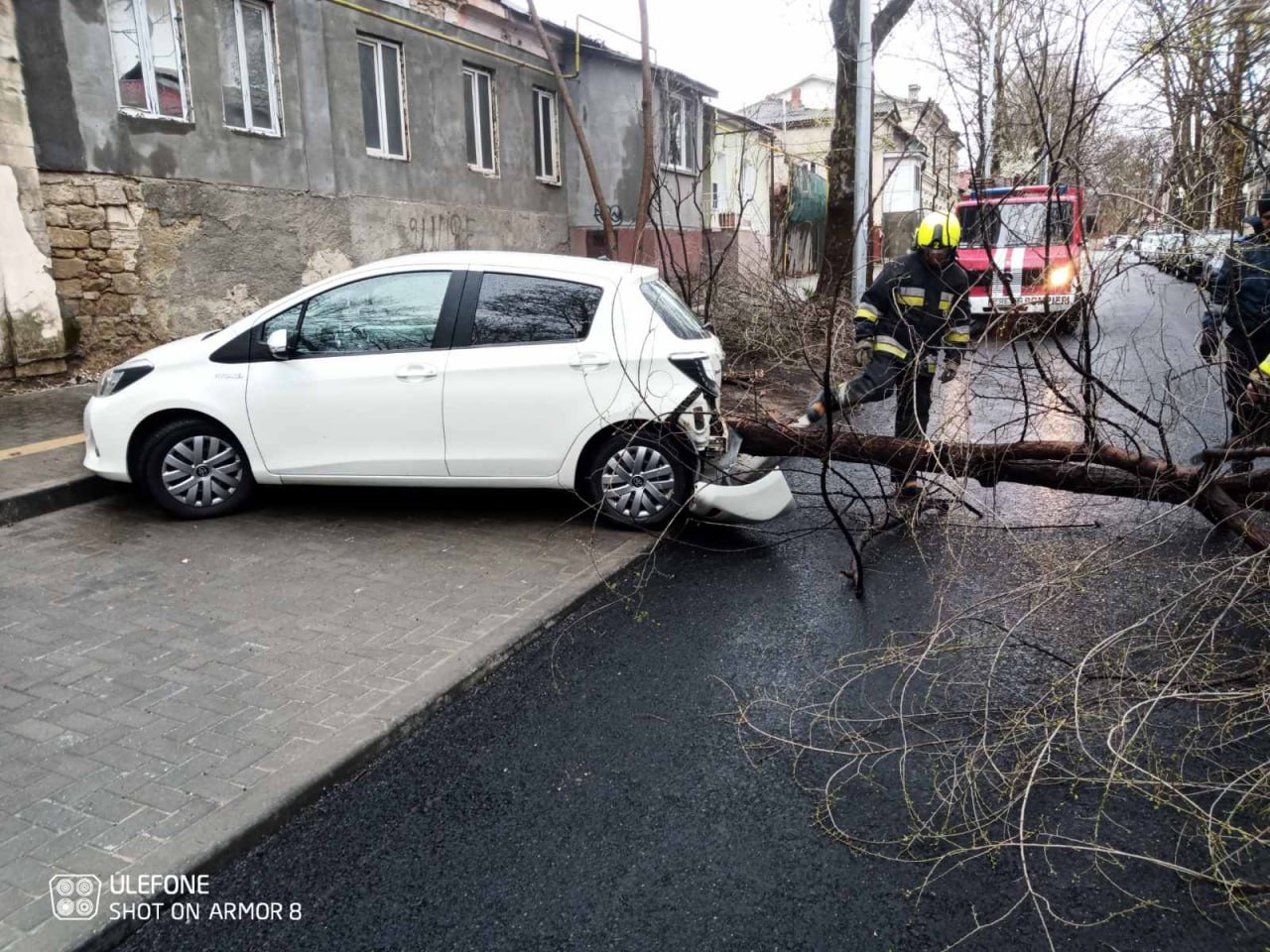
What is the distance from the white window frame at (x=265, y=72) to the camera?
11242 mm

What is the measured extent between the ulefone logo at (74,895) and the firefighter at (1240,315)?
474 cm

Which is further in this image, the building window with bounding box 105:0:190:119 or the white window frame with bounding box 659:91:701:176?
the white window frame with bounding box 659:91:701:176

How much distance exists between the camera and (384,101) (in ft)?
44.8

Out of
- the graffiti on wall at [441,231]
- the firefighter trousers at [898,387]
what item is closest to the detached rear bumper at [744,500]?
the firefighter trousers at [898,387]

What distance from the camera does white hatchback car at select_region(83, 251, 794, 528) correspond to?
561 centimetres

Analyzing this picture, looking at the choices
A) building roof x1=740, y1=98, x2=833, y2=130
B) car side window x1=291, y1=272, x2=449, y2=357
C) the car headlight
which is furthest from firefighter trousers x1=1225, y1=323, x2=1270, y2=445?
building roof x1=740, y1=98, x2=833, y2=130

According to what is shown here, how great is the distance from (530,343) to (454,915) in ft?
12.0

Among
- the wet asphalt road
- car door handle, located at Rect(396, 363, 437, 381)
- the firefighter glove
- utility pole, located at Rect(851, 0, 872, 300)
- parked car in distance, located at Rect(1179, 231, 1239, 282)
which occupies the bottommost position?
the wet asphalt road

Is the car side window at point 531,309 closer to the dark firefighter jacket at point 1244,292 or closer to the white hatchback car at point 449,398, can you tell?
the white hatchback car at point 449,398

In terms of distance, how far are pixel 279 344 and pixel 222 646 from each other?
85.5 inches

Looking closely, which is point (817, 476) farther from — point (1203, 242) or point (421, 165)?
point (421, 165)

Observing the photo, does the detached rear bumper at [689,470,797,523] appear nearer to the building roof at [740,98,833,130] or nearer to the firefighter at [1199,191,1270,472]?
the firefighter at [1199,191,1270,472]

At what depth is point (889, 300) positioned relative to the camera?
624 centimetres

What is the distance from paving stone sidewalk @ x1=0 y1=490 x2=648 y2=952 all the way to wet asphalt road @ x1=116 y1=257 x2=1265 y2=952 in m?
0.22
